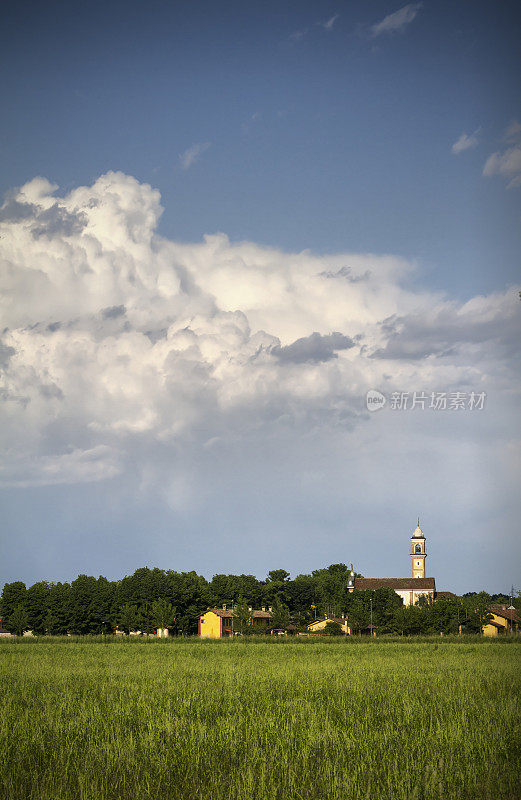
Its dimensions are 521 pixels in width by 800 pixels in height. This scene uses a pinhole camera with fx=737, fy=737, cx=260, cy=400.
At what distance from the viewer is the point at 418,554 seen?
179125 mm

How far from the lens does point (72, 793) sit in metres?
10.9

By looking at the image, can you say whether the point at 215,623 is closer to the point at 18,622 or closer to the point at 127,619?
the point at 127,619

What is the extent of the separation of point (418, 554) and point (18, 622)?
107327 millimetres

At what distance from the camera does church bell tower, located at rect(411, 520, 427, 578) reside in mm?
177500

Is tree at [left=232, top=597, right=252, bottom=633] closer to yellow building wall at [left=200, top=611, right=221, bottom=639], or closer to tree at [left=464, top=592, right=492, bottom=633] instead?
yellow building wall at [left=200, top=611, right=221, bottom=639]

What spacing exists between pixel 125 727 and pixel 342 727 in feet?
15.0

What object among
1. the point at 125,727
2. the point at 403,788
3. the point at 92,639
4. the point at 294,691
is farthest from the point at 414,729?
the point at 92,639

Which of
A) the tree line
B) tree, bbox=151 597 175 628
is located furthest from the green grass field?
tree, bbox=151 597 175 628

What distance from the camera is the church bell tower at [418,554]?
177500 mm

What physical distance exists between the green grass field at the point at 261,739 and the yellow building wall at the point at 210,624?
293 feet

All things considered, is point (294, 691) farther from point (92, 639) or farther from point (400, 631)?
point (400, 631)

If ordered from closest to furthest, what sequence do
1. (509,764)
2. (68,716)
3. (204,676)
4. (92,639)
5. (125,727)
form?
(509,764)
(125,727)
(68,716)
(204,676)
(92,639)

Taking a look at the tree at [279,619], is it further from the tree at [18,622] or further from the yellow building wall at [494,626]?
the tree at [18,622]

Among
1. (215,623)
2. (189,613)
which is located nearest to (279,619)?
(215,623)
